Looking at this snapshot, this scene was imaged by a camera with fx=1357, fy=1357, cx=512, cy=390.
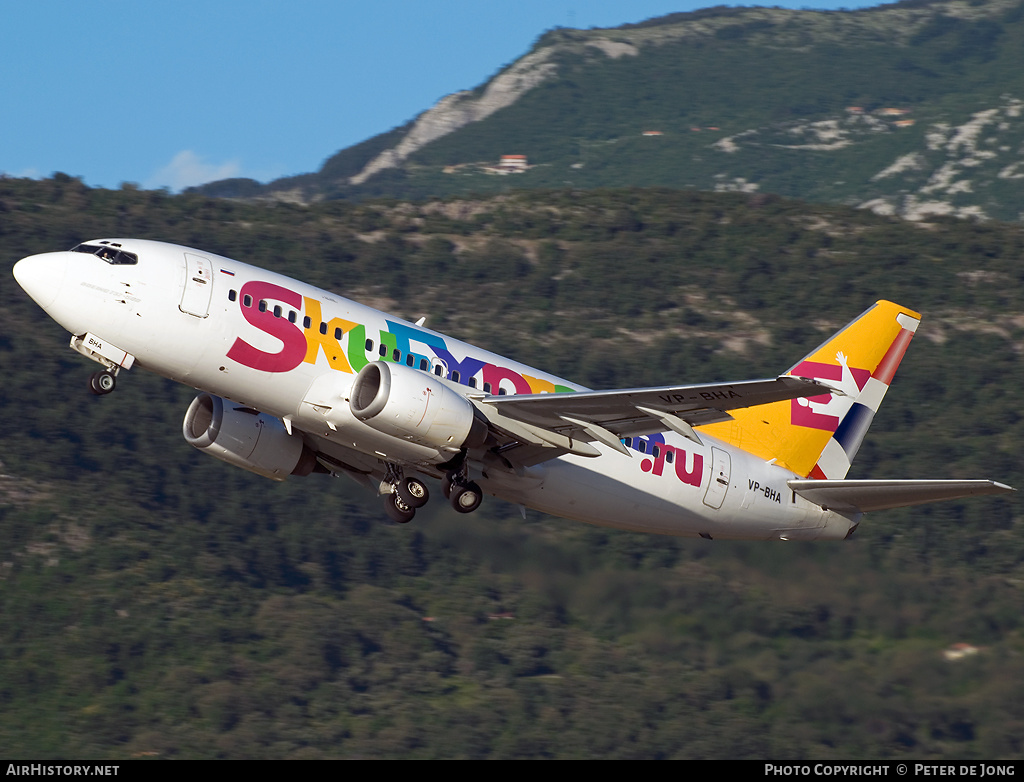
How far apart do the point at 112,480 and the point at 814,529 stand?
184 feet

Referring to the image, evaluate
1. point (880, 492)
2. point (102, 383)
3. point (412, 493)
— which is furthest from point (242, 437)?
point (880, 492)

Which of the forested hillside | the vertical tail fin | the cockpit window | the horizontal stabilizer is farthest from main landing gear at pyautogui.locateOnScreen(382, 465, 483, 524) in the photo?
the horizontal stabilizer

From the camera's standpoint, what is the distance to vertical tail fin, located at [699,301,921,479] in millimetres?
40375

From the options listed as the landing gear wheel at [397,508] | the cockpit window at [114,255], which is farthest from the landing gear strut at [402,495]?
the cockpit window at [114,255]

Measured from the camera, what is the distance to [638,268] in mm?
124062

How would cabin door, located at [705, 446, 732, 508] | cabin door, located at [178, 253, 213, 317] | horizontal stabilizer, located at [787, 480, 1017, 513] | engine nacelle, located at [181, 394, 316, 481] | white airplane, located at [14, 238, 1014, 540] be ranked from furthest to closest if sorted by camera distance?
1. cabin door, located at [705, 446, 732, 508]
2. engine nacelle, located at [181, 394, 316, 481]
3. horizontal stabilizer, located at [787, 480, 1017, 513]
4. cabin door, located at [178, 253, 213, 317]
5. white airplane, located at [14, 238, 1014, 540]

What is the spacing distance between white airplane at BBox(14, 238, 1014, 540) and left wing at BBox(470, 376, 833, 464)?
5cm

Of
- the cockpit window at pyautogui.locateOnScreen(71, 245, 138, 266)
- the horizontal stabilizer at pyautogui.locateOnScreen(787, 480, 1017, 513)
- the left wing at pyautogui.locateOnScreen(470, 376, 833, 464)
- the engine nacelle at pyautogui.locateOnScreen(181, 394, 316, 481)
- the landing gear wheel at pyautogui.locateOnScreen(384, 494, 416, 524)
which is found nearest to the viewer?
the left wing at pyautogui.locateOnScreen(470, 376, 833, 464)

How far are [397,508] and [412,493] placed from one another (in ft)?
1.83

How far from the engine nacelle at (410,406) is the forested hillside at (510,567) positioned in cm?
961

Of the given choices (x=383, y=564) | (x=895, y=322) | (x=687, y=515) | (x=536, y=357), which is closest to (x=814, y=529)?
(x=687, y=515)

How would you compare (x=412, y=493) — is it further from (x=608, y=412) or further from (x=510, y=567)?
(x=510, y=567)

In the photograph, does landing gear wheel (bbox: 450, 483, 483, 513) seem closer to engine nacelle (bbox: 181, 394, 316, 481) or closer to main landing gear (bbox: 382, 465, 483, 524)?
main landing gear (bbox: 382, 465, 483, 524)
